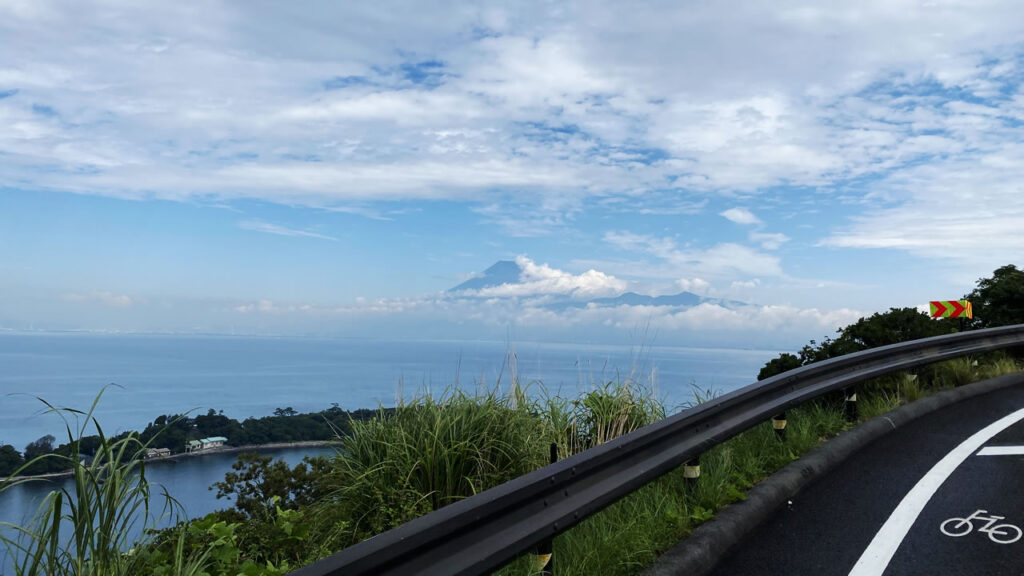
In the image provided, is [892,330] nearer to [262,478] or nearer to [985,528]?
[985,528]

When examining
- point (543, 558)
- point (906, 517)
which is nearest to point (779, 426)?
point (906, 517)

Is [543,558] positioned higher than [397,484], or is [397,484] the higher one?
[397,484]

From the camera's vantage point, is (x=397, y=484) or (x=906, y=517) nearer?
(x=906, y=517)

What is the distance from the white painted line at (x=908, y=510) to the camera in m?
4.47

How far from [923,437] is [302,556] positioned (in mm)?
6657

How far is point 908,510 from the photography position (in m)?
5.48

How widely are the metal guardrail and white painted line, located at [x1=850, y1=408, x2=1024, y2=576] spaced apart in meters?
1.24

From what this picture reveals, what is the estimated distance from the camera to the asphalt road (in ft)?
14.7

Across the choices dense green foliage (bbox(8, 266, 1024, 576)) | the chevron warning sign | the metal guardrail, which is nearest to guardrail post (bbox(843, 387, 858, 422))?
dense green foliage (bbox(8, 266, 1024, 576))

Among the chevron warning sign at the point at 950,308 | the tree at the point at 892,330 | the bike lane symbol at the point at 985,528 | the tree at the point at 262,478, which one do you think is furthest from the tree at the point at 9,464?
the chevron warning sign at the point at 950,308

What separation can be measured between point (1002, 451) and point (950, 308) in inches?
534

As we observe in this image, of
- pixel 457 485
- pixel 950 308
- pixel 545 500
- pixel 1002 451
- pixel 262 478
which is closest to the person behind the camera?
pixel 545 500

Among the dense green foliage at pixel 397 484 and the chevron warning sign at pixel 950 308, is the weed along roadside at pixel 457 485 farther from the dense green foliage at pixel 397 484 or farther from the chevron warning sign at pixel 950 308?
the chevron warning sign at pixel 950 308

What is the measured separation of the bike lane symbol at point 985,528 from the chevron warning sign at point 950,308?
1583 cm
